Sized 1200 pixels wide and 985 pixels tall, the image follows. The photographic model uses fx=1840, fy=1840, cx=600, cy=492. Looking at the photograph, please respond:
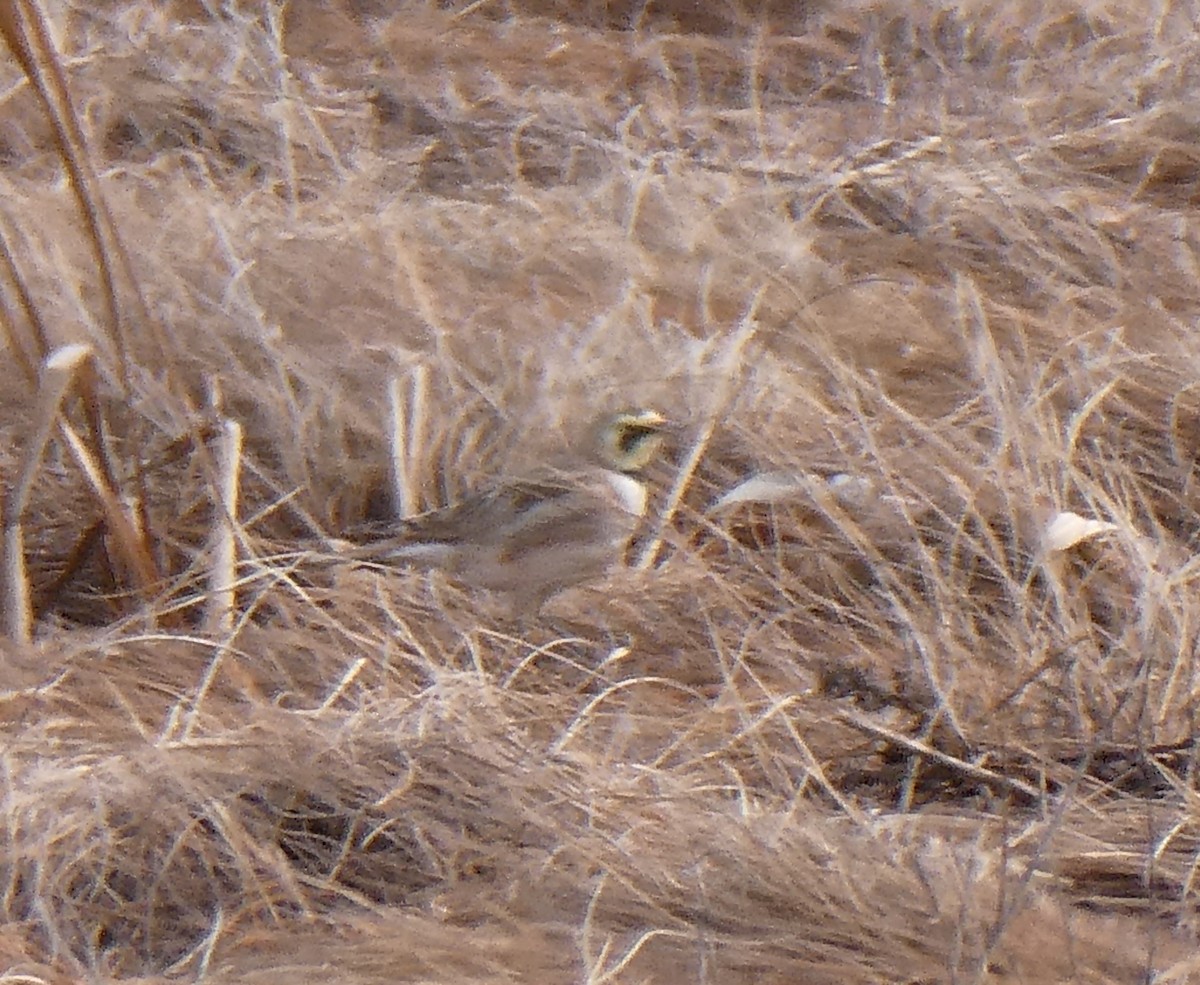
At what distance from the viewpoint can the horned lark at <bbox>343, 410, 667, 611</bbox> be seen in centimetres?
351

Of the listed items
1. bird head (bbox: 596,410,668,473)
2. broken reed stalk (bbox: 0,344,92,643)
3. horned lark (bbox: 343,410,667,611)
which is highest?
broken reed stalk (bbox: 0,344,92,643)

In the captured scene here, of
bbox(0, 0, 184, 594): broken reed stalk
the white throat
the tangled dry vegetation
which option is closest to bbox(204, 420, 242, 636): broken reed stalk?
the tangled dry vegetation

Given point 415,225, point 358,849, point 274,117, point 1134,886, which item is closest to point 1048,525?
point 1134,886

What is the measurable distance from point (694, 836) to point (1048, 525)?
3.68ft

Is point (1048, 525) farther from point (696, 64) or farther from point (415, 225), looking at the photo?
point (696, 64)

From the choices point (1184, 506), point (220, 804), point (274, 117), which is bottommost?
point (1184, 506)

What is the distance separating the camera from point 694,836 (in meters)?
2.44

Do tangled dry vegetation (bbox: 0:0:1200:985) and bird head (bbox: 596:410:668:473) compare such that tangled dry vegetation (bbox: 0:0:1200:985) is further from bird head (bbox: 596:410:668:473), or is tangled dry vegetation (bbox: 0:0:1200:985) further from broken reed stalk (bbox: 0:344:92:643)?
bird head (bbox: 596:410:668:473)

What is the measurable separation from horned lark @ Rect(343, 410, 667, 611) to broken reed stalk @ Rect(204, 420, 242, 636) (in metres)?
0.24

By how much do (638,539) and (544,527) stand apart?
0.20 m

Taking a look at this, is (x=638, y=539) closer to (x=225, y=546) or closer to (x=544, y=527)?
(x=544, y=527)

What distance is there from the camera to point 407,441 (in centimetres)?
381

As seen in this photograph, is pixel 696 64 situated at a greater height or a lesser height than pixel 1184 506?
greater

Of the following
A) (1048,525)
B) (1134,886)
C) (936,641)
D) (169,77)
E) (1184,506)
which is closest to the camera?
(1134,886)
